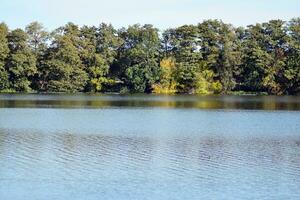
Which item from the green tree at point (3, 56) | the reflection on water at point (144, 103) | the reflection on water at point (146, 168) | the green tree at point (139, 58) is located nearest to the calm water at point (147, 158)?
the reflection on water at point (146, 168)

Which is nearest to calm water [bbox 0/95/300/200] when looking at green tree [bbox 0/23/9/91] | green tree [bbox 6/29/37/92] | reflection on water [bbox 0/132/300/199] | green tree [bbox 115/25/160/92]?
reflection on water [bbox 0/132/300/199]

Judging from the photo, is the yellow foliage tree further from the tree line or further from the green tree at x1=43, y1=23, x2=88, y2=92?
the green tree at x1=43, y1=23, x2=88, y2=92

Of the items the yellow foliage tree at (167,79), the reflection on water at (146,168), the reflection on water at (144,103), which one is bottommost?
the reflection on water at (146,168)

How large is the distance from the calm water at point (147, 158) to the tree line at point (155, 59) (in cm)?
5165

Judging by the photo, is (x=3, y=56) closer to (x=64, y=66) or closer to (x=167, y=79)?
(x=64, y=66)

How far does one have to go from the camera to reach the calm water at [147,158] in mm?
19906

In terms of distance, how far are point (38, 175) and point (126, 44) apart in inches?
3284

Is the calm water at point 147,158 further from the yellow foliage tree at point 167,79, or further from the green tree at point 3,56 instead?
the yellow foliage tree at point 167,79

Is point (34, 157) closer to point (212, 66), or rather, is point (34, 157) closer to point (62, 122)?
point (62, 122)

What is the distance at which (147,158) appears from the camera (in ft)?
87.6

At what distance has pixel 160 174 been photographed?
22.8 meters

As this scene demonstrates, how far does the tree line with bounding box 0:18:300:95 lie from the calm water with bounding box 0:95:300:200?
51645mm

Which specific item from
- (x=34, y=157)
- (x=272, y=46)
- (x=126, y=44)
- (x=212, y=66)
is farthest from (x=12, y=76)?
(x=34, y=157)

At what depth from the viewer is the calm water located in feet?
65.3
